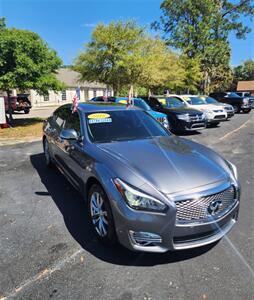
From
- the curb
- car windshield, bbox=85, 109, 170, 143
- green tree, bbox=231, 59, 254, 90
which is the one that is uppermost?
green tree, bbox=231, 59, 254, 90

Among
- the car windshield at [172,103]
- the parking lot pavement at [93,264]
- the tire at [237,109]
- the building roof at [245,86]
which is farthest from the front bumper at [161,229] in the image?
the building roof at [245,86]

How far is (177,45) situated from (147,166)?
3307 centimetres

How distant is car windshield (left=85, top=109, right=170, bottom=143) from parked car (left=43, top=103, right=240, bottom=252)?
30 millimetres

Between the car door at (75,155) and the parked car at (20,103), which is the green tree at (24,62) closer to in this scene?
the car door at (75,155)

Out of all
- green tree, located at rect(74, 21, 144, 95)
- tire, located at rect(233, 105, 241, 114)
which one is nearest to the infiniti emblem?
green tree, located at rect(74, 21, 144, 95)

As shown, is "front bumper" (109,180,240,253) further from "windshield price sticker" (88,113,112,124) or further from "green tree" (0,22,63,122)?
"green tree" (0,22,63,122)

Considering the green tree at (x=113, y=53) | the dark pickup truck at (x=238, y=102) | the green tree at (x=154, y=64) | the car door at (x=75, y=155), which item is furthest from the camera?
the dark pickup truck at (x=238, y=102)

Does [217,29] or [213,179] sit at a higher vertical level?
[217,29]

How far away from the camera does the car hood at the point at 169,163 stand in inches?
112

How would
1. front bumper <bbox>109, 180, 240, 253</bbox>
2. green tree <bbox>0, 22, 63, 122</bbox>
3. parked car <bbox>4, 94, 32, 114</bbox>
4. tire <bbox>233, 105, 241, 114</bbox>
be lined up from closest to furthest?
front bumper <bbox>109, 180, 240, 253</bbox> < green tree <bbox>0, 22, 63, 122</bbox> < parked car <bbox>4, 94, 32, 114</bbox> < tire <bbox>233, 105, 241, 114</bbox>

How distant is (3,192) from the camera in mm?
5070

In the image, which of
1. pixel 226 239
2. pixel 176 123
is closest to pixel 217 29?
pixel 176 123

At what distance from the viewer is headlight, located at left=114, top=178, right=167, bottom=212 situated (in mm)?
2670

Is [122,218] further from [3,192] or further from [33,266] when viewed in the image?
[3,192]
